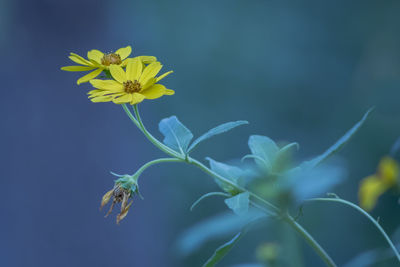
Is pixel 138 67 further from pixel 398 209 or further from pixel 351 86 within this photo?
pixel 351 86

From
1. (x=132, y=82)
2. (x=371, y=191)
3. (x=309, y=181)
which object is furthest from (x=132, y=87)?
(x=371, y=191)

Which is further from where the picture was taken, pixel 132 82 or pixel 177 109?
pixel 177 109

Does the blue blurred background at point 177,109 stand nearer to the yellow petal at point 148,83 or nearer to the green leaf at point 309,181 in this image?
the green leaf at point 309,181

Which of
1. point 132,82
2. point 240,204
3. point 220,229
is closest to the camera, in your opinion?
point 240,204

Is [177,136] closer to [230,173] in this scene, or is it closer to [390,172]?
[230,173]

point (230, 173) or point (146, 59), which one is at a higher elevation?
point (146, 59)

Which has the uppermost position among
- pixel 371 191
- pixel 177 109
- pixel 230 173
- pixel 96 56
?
pixel 177 109

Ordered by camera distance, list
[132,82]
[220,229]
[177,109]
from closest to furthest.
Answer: [132,82] → [220,229] → [177,109]

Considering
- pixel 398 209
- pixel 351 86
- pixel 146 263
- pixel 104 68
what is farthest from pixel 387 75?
pixel 104 68

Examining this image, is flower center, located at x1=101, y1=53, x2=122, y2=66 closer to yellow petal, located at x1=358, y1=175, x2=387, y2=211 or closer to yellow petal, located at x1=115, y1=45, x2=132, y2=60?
yellow petal, located at x1=115, y1=45, x2=132, y2=60
